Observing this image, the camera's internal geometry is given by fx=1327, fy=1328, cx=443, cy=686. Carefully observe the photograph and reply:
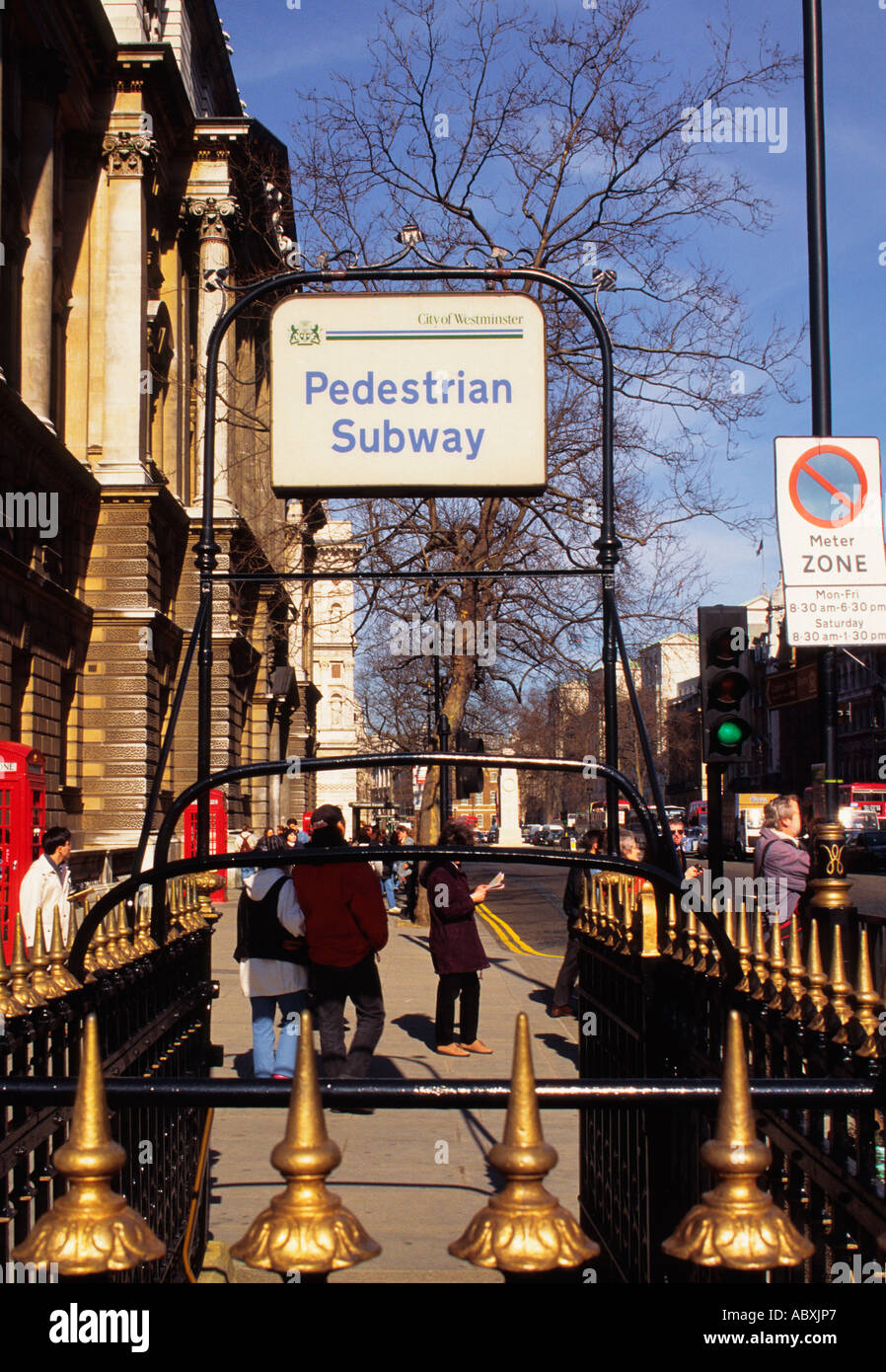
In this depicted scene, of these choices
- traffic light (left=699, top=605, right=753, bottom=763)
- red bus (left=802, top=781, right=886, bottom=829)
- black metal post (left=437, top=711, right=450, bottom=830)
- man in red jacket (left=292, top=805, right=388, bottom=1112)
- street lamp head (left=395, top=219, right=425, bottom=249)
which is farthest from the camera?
red bus (left=802, top=781, right=886, bottom=829)

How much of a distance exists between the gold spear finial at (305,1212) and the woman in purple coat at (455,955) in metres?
9.58

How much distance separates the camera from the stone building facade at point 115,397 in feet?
85.8

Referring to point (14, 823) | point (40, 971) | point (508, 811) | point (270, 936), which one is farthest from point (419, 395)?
point (508, 811)

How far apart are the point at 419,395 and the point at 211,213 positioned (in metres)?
36.8

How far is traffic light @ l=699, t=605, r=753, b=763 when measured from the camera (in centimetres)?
881

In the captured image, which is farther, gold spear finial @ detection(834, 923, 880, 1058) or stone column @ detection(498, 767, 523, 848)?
stone column @ detection(498, 767, 523, 848)

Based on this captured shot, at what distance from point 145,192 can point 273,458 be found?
31722 millimetres

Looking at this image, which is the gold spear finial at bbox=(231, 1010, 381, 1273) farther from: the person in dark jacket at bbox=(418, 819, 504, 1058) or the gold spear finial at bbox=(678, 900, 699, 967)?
the person in dark jacket at bbox=(418, 819, 504, 1058)

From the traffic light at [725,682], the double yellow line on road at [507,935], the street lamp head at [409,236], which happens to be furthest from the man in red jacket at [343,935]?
the double yellow line on road at [507,935]

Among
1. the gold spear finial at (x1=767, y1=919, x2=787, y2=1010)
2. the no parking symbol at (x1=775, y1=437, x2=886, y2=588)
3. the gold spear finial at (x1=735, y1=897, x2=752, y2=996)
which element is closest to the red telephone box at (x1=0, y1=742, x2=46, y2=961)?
the no parking symbol at (x1=775, y1=437, x2=886, y2=588)

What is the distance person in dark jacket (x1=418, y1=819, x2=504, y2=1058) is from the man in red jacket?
6.62 ft

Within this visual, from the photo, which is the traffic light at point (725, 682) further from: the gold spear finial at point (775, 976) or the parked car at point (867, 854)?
the parked car at point (867, 854)
